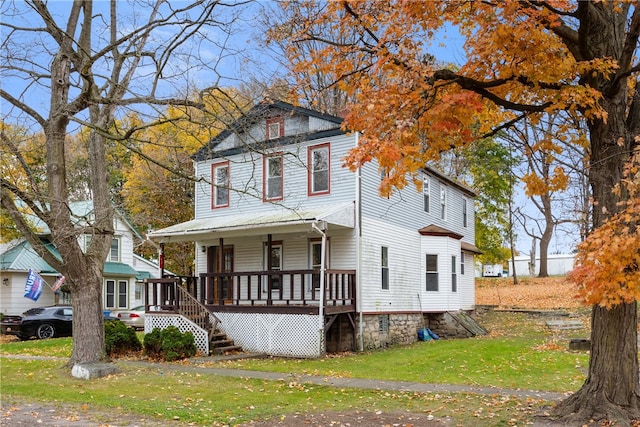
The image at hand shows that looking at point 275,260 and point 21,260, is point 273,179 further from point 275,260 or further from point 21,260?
point 21,260

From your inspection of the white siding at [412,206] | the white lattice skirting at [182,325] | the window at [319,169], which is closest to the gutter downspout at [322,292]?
the white siding at [412,206]

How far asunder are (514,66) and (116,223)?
29.0m

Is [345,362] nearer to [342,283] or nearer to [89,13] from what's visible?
[342,283]

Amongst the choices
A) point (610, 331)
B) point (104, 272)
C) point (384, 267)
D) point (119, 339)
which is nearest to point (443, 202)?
point (384, 267)

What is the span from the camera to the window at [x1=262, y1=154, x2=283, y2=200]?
20750mm

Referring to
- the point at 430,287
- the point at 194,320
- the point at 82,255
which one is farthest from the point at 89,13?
the point at 430,287

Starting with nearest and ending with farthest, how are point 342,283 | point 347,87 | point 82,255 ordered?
1. point 347,87
2. point 82,255
3. point 342,283

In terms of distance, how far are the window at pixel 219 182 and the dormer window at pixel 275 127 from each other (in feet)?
6.89

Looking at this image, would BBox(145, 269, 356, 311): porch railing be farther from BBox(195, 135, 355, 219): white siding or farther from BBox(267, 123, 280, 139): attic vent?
BBox(267, 123, 280, 139): attic vent

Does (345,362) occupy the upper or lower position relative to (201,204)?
lower

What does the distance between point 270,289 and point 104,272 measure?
55.1 feet

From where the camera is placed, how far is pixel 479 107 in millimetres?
9055

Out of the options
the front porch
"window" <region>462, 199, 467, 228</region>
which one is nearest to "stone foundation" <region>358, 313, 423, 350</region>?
the front porch

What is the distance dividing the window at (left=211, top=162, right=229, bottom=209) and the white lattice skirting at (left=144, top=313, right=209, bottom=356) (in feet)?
15.5
